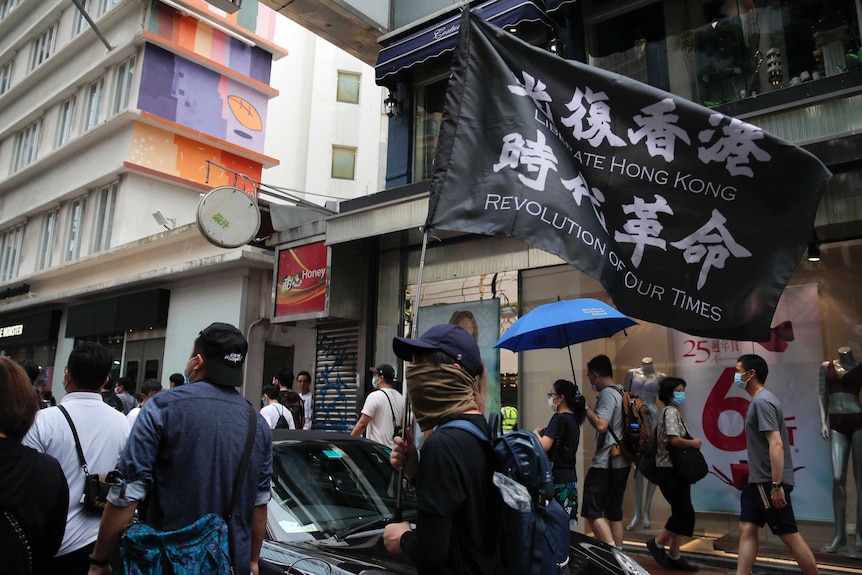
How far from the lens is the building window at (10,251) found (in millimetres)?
22703

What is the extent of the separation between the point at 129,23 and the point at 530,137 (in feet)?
65.4

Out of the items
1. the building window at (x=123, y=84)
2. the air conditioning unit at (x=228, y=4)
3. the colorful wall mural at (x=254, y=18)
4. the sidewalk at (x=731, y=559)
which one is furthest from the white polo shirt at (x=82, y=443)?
the colorful wall mural at (x=254, y=18)

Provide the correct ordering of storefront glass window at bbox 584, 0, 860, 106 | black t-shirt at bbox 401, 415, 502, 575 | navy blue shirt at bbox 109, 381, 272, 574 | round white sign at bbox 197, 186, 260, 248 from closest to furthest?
1. black t-shirt at bbox 401, 415, 502, 575
2. navy blue shirt at bbox 109, 381, 272, 574
3. storefront glass window at bbox 584, 0, 860, 106
4. round white sign at bbox 197, 186, 260, 248

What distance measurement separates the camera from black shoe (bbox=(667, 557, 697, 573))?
20.8ft

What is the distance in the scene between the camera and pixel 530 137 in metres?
3.44

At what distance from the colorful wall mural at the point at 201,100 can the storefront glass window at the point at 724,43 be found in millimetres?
14265

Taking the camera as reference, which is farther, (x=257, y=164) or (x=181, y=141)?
(x=257, y=164)

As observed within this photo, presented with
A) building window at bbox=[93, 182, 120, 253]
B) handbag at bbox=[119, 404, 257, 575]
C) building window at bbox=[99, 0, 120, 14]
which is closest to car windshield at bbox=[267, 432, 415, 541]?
handbag at bbox=[119, 404, 257, 575]

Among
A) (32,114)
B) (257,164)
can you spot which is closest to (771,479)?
(257,164)

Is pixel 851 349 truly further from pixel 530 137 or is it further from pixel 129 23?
pixel 129 23

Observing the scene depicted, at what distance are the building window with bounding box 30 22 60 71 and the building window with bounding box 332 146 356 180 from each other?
1077 centimetres

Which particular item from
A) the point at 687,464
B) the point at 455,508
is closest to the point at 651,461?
the point at 687,464

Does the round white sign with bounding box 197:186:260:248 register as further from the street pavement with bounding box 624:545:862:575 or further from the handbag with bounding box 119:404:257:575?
the handbag with bounding box 119:404:257:575

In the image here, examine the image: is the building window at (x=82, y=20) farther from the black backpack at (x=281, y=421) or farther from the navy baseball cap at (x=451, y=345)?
the navy baseball cap at (x=451, y=345)
